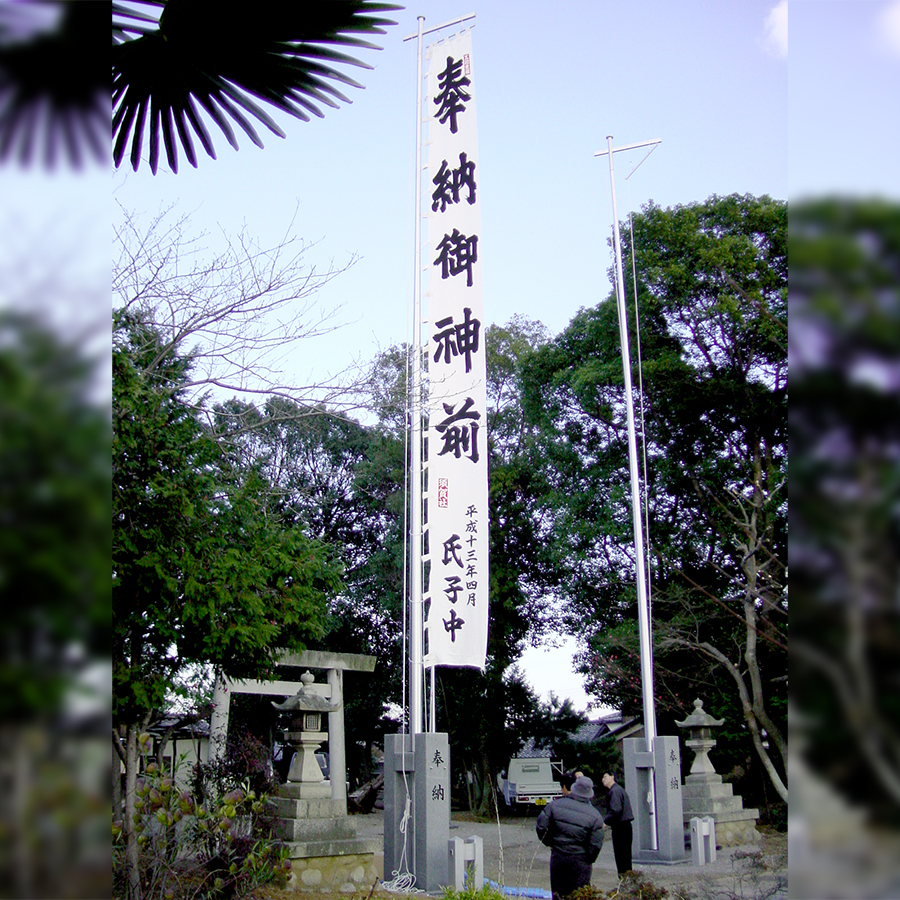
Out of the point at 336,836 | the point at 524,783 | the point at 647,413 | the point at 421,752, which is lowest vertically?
the point at 524,783

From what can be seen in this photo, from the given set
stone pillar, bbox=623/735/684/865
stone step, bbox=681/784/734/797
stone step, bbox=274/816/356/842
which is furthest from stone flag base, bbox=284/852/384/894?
stone step, bbox=681/784/734/797

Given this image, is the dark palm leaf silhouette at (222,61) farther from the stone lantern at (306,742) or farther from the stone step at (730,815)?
the stone step at (730,815)

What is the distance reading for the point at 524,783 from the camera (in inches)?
758

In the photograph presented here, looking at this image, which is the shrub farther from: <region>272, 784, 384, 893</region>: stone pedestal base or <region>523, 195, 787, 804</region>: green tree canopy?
<region>523, 195, 787, 804</region>: green tree canopy

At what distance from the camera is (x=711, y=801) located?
11727 mm

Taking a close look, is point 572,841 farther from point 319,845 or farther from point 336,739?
point 336,739

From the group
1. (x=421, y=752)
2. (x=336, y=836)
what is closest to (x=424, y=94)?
(x=421, y=752)

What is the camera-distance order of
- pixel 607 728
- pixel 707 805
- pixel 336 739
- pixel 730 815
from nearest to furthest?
pixel 707 805
pixel 730 815
pixel 336 739
pixel 607 728

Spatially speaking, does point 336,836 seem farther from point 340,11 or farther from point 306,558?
point 340,11

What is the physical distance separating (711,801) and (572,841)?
20.9 feet

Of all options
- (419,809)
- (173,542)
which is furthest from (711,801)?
(173,542)

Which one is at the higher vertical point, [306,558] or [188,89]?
[188,89]

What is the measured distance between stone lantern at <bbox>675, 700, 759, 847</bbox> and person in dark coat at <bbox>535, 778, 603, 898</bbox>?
19.2 ft
